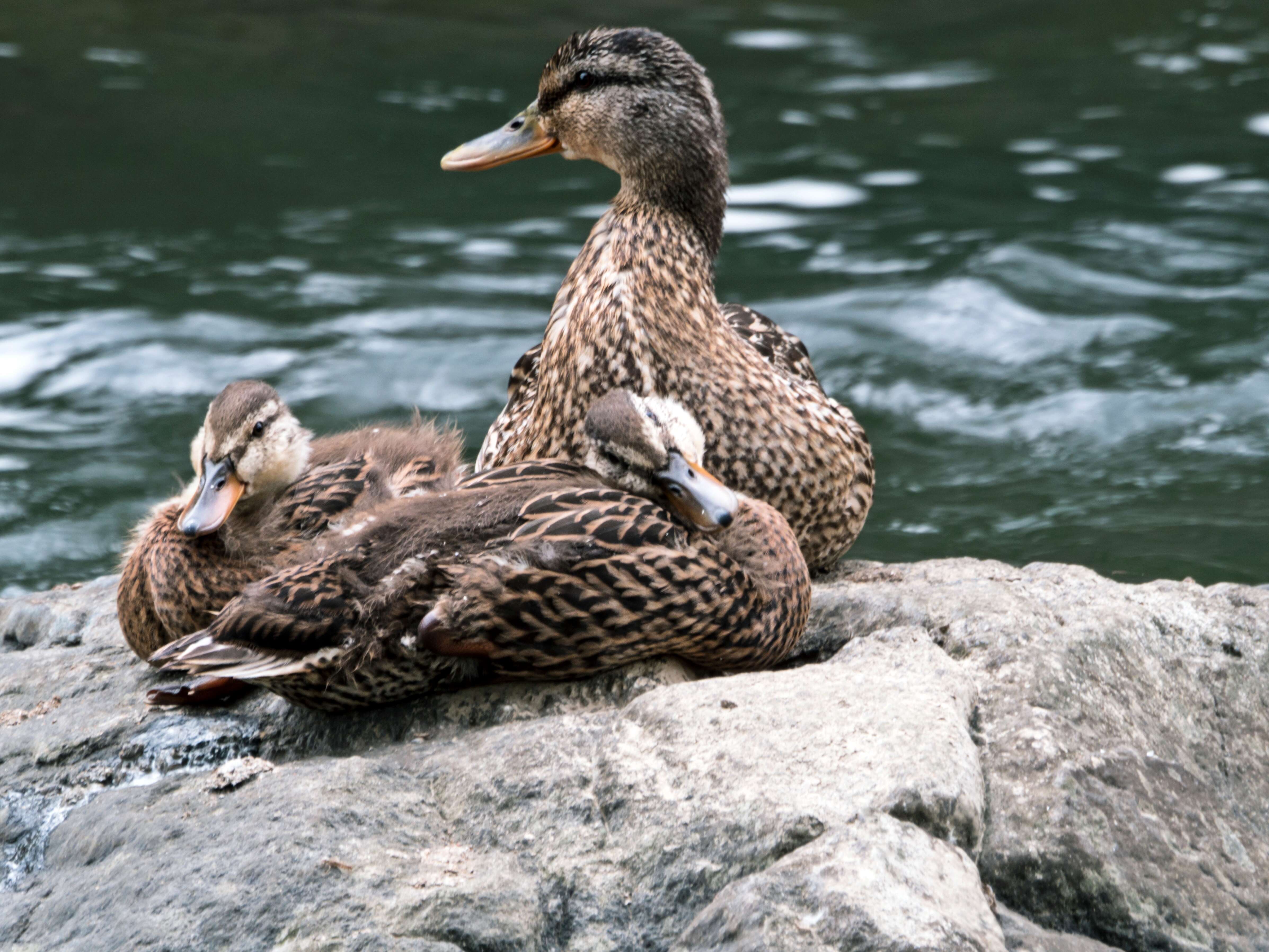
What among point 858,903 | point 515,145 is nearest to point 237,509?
point 515,145

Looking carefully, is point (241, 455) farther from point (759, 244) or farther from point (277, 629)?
point (759, 244)

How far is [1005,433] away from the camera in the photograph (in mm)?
7934

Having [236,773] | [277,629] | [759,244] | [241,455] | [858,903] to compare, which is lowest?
[759,244]

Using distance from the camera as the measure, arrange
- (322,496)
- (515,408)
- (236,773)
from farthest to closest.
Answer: (515,408), (322,496), (236,773)

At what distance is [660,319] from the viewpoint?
14.4 feet

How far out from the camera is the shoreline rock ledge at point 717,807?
103 inches

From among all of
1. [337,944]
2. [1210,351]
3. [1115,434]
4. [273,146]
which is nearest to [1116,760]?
[337,944]

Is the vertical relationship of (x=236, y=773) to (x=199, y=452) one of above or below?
below

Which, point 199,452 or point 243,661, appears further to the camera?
point 199,452

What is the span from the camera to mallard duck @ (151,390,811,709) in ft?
10.6

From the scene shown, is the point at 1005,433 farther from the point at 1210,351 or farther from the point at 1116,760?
the point at 1116,760

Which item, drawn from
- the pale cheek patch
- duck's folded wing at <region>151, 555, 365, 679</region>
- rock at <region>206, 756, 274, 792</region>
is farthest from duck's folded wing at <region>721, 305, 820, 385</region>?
rock at <region>206, 756, 274, 792</region>

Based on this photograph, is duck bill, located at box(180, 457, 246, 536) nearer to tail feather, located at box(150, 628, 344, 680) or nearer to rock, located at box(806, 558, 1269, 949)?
tail feather, located at box(150, 628, 344, 680)

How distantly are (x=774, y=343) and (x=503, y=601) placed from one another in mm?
2199
